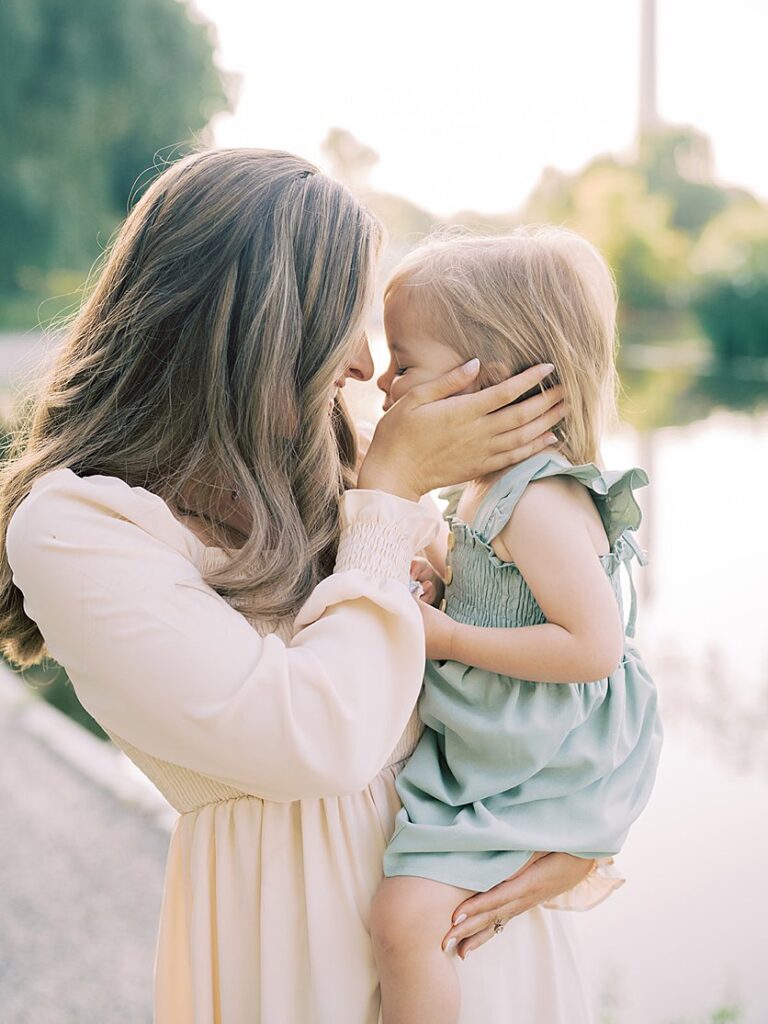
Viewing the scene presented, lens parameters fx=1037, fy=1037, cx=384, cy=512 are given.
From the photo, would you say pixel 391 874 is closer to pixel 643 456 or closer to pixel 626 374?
pixel 643 456

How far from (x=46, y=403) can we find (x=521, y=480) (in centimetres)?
62

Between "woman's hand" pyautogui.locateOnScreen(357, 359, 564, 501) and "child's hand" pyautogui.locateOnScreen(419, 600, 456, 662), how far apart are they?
0.49 ft

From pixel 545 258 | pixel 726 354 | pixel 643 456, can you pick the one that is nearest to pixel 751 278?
pixel 726 354

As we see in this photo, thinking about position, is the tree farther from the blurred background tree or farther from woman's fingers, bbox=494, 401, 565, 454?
woman's fingers, bbox=494, 401, 565, 454

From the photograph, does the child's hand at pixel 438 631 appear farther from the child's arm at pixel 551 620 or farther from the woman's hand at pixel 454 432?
the woman's hand at pixel 454 432

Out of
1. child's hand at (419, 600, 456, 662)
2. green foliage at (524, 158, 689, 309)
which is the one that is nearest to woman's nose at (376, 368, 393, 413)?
child's hand at (419, 600, 456, 662)

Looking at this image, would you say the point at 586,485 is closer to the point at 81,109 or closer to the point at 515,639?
the point at 515,639

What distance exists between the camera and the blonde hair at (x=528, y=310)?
1.39m

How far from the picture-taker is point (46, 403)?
133 centimetres

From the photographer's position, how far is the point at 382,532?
3.90 feet

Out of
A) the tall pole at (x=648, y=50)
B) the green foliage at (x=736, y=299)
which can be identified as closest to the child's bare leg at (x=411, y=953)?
the tall pole at (x=648, y=50)

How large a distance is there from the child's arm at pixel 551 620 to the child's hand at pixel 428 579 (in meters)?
0.18

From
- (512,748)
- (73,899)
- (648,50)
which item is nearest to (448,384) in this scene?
(512,748)

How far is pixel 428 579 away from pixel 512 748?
0.31m
